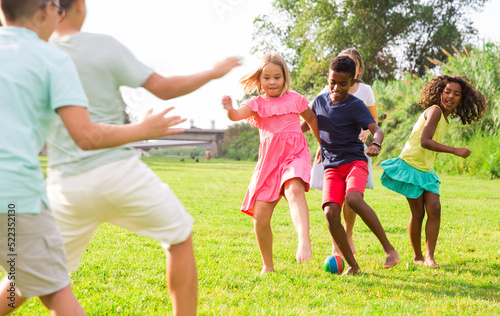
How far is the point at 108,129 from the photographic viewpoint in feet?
6.45

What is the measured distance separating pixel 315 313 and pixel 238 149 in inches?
1807

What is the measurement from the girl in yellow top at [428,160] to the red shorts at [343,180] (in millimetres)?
677

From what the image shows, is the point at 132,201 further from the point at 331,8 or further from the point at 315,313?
the point at 331,8

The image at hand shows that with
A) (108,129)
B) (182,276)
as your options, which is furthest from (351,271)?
(108,129)

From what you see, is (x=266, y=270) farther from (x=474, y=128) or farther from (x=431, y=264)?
(x=474, y=128)

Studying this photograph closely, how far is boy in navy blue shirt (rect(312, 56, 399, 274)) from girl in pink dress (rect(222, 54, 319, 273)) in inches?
8.0

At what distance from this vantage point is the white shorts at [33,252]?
1.87m

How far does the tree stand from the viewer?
30297 millimetres

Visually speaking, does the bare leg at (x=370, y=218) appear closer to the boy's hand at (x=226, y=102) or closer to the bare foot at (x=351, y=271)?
the bare foot at (x=351, y=271)

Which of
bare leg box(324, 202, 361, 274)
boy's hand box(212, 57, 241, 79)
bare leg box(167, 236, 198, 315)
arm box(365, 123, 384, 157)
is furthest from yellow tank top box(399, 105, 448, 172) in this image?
bare leg box(167, 236, 198, 315)

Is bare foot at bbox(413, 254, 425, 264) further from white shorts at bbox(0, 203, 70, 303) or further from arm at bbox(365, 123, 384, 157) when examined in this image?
white shorts at bbox(0, 203, 70, 303)

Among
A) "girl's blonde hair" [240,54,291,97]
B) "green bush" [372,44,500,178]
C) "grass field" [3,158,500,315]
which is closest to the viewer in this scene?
"grass field" [3,158,500,315]

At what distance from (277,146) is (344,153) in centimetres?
61

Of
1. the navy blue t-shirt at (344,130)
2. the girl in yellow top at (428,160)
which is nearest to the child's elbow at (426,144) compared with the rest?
the girl in yellow top at (428,160)
